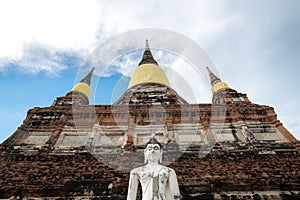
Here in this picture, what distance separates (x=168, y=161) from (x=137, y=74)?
9580 millimetres

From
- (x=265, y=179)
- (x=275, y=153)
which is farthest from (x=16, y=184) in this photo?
(x=275, y=153)

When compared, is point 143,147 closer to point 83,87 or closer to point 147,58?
point 83,87

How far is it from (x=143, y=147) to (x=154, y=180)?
481cm

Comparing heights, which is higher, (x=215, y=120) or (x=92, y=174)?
(x=215, y=120)

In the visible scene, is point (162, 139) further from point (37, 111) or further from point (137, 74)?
point (137, 74)

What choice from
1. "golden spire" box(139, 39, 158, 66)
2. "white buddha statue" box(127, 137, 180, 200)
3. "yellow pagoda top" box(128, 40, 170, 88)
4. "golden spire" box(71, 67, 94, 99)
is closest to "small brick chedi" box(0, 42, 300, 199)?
"white buddha statue" box(127, 137, 180, 200)

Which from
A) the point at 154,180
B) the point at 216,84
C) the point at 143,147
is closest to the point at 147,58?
the point at 216,84

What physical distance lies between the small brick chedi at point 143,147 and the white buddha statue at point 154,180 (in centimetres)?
226

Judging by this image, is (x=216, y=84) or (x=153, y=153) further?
(x=216, y=84)

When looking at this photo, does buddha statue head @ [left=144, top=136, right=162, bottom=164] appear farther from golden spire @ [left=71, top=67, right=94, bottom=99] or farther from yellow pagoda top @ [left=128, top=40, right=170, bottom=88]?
golden spire @ [left=71, top=67, right=94, bottom=99]

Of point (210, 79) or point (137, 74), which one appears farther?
point (210, 79)

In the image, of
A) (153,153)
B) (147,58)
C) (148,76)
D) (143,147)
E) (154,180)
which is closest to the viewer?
(154,180)

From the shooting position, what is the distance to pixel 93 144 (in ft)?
29.2

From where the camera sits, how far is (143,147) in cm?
885
